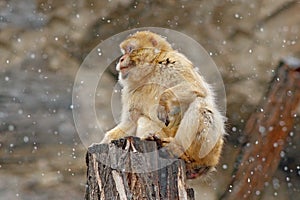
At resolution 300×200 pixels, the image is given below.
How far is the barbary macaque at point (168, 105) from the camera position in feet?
11.6

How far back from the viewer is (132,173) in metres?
2.99

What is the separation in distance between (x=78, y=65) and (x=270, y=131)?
291cm

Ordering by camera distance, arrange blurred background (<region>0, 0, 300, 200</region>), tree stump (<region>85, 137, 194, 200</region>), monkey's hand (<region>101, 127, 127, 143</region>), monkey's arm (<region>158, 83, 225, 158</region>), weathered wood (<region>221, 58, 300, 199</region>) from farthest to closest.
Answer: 1. blurred background (<region>0, 0, 300, 200</region>)
2. weathered wood (<region>221, 58, 300, 199</region>)
3. monkey's hand (<region>101, 127, 127, 143</region>)
4. monkey's arm (<region>158, 83, 225, 158</region>)
5. tree stump (<region>85, 137, 194, 200</region>)

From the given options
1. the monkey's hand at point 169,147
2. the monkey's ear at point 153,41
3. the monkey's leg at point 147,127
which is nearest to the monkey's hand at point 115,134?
the monkey's leg at point 147,127

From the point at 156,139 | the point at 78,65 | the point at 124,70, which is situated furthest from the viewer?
the point at 78,65

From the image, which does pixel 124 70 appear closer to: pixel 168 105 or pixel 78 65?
pixel 168 105

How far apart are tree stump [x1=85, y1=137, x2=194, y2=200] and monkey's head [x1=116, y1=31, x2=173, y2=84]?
845 millimetres

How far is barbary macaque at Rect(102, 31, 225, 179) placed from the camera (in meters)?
3.54

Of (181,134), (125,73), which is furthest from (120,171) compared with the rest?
(125,73)

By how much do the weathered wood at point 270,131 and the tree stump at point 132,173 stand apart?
1805 millimetres

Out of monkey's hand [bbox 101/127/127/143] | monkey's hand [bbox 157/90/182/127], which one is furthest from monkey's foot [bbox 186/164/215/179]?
monkey's hand [bbox 101/127/127/143]

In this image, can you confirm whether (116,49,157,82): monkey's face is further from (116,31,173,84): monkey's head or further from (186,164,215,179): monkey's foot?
(186,164,215,179): monkey's foot

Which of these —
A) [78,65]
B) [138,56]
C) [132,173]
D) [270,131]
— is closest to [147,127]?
[138,56]

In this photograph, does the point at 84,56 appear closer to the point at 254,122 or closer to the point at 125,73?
the point at 254,122
